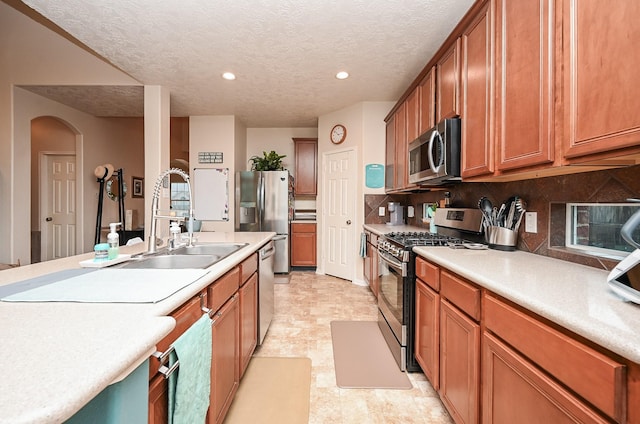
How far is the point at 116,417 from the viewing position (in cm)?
61

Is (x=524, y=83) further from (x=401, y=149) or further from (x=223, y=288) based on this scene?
(x=401, y=149)

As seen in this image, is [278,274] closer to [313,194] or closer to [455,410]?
[313,194]

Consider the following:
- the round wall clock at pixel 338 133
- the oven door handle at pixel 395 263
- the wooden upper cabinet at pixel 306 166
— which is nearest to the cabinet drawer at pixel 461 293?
the oven door handle at pixel 395 263

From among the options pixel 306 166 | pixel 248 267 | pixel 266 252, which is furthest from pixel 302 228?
pixel 248 267

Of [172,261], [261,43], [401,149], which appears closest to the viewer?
[172,261]

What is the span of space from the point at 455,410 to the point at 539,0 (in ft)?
6.12

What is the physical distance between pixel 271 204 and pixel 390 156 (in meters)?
2.09

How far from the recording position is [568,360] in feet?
2.40

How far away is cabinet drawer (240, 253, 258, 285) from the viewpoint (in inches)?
66.3

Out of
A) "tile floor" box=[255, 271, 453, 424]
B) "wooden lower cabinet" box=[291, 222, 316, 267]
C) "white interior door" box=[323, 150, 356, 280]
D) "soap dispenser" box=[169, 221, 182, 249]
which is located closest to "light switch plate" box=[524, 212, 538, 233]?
"tile floor" box=[255, 271, 453, 424]

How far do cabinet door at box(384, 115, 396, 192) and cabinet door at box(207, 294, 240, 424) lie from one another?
2.60 m

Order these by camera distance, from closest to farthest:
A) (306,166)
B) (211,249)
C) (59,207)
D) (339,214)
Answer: (211,249) → (339,214) → (59,207) → (306,166)

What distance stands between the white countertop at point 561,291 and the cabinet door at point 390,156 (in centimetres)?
213

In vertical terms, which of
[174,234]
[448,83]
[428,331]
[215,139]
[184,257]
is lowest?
[428,331]
